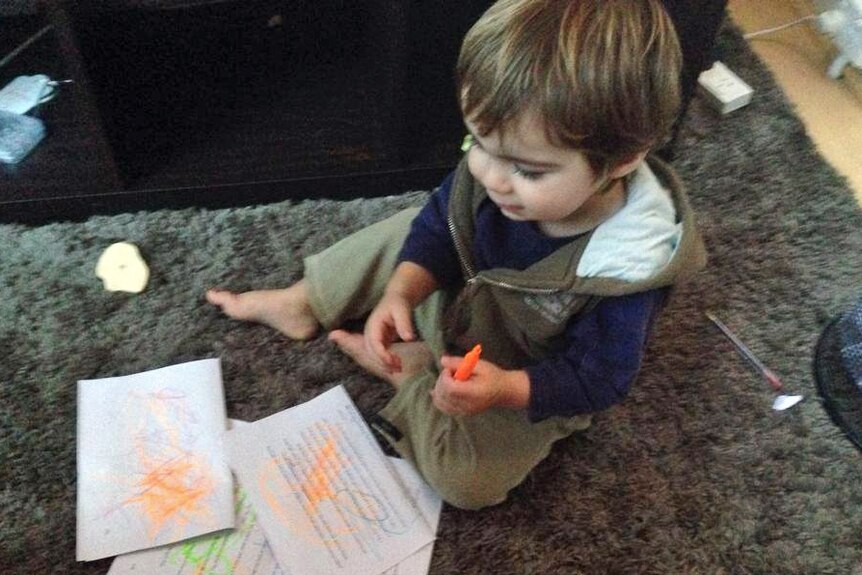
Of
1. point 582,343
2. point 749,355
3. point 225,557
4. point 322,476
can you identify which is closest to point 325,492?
point 322,476

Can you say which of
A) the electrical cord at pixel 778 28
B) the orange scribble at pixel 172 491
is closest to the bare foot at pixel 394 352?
the orange scribble at pixel 172 491

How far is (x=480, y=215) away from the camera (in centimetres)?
82

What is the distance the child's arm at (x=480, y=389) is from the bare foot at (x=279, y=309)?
289 millimetres

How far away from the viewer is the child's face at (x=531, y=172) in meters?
0.63

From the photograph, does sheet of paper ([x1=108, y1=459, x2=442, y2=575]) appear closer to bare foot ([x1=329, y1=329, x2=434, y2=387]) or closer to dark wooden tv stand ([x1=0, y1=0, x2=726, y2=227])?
bare foot ([x1=329, y1=329, x2=434, y2=387])

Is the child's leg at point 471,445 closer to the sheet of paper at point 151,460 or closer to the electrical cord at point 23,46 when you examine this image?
the sheet of paper at point 151,460

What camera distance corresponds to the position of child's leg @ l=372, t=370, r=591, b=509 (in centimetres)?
83

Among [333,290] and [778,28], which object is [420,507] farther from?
[778,28]

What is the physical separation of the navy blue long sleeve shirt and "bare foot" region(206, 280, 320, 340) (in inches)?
11.4

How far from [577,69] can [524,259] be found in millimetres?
247

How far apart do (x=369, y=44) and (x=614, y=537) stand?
2.77ft

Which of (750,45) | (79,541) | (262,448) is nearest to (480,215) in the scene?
(262,448)

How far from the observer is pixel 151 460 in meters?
0.87

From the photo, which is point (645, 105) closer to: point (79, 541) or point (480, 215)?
point (480, 215)
